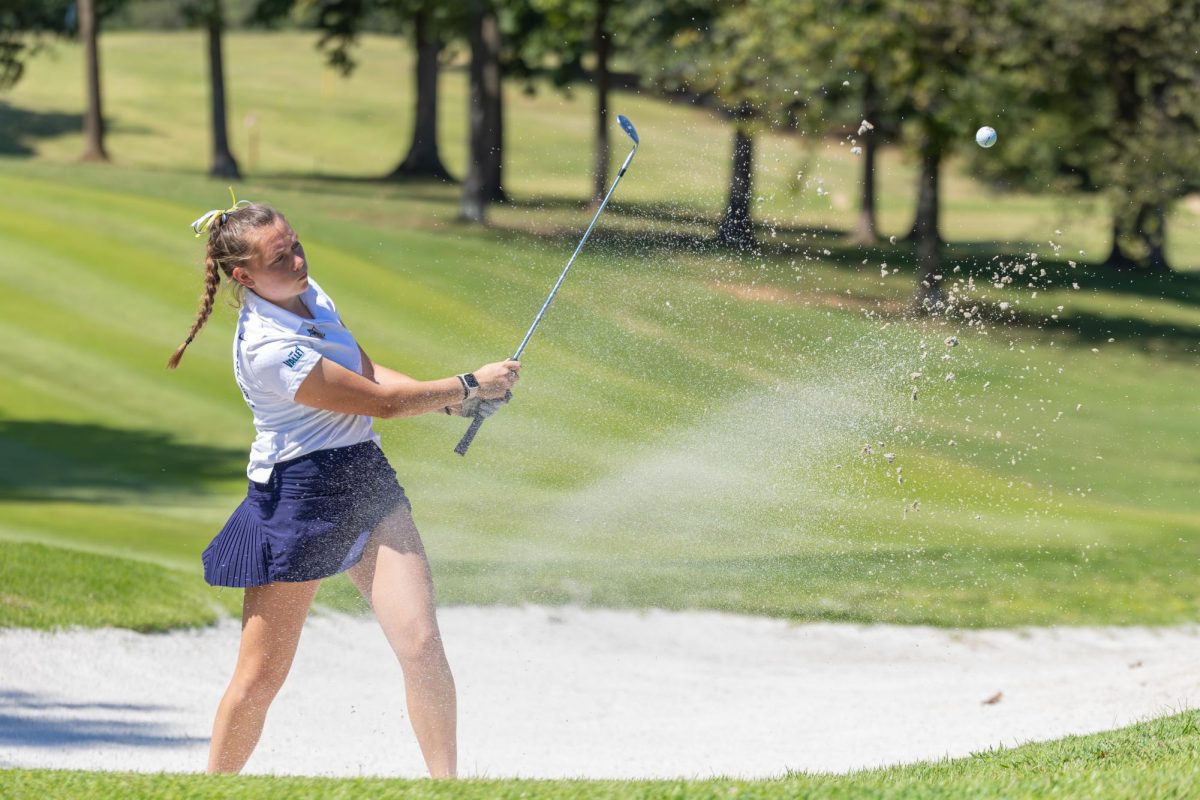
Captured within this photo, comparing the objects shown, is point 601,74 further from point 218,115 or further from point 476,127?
point 218,115

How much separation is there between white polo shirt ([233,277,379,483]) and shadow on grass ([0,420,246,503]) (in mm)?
8100

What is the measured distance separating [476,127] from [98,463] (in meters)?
19.7

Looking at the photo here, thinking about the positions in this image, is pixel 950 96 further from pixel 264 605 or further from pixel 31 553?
pixel 264 605

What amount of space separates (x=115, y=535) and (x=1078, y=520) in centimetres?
772

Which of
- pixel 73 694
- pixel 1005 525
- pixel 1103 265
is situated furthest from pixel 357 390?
pixel 1103 265

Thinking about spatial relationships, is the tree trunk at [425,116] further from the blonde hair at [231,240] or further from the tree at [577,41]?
the blonde hair at [231,240]

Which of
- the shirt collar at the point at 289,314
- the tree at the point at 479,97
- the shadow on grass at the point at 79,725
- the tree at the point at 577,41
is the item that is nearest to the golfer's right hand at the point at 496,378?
the shirt collar at the point at 289,314

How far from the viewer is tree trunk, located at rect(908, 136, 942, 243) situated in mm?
24672

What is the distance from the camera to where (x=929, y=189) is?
89.7 ft

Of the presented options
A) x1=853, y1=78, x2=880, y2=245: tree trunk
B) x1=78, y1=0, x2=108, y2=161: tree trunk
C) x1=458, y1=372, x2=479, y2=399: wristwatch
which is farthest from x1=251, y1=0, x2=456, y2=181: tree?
x1=458, y1=372, x2=479, y2=399: wristwatch

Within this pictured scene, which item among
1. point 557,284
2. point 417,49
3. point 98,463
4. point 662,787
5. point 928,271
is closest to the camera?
point 662,787

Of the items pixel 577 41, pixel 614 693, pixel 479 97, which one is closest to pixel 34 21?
pixel 577 41

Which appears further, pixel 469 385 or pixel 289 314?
pixel 469 385

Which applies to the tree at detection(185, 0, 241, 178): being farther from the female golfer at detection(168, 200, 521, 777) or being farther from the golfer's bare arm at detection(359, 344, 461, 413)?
the female golfer at detection(168, 200, 521, 777)
